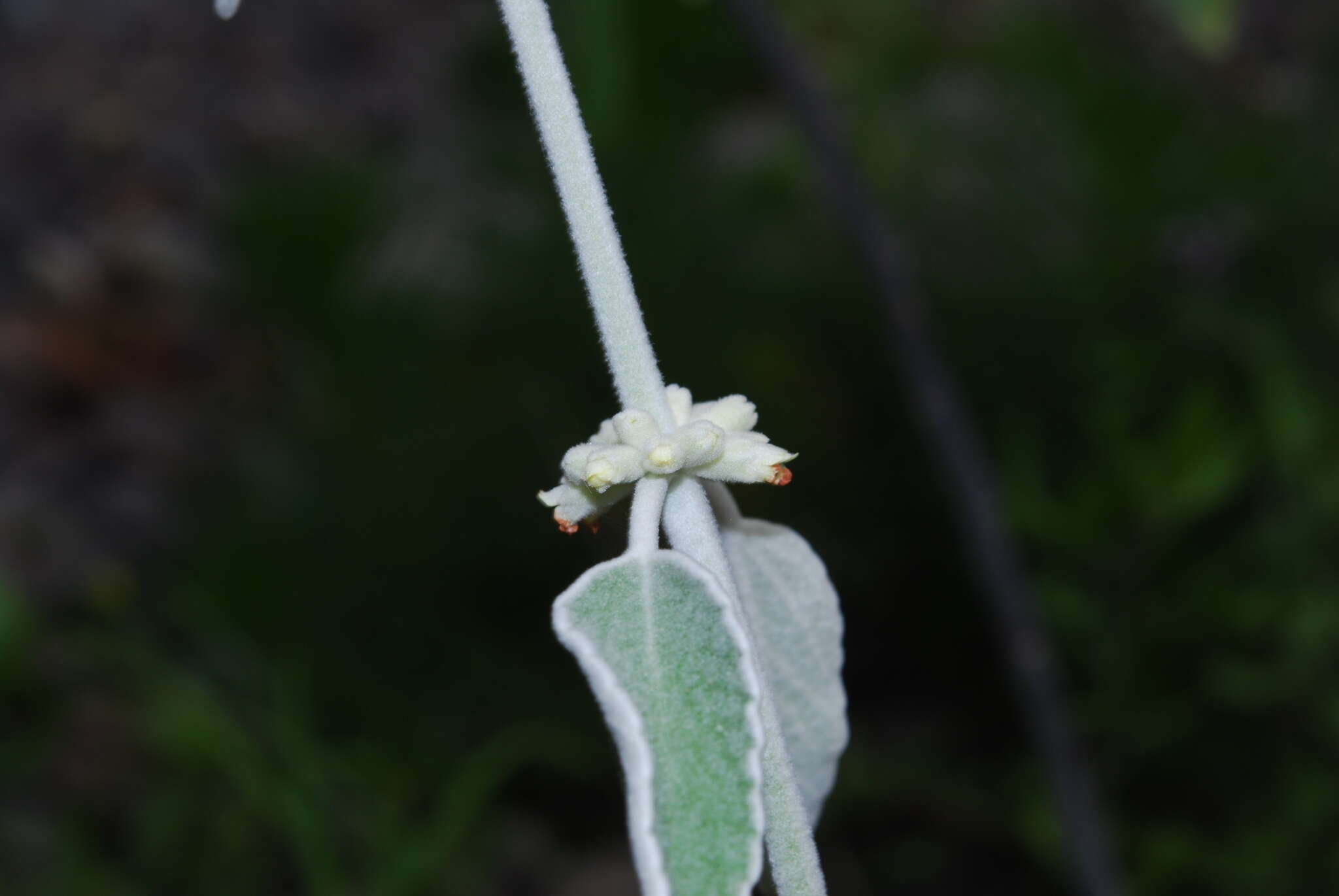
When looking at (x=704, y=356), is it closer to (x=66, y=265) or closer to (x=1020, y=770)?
(x=1020, y=770)

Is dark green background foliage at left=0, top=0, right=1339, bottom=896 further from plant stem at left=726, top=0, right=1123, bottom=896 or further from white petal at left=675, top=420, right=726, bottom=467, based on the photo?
white petal at left=675, top=420, right=726, bottom=467

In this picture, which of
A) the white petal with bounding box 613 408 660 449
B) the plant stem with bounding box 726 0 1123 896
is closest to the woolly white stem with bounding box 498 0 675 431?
the white petal with bounding box 613 408 660 449

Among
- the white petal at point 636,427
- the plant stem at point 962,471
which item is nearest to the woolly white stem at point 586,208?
the white petal at point 636,427

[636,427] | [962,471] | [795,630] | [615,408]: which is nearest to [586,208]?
[636,427]

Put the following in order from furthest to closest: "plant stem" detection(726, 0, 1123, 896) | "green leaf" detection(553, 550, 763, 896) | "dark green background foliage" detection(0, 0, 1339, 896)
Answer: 1. "dark green background foliage" detection(0, 0, 1339, 896)
2. "plant stem" detection(726, 0, 1123, 896)
3. "green leaf" detection(553, 550, 763, 896)

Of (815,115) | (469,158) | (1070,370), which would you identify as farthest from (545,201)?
(815,115)

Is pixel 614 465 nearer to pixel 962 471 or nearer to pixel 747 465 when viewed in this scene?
pixel 747 465
